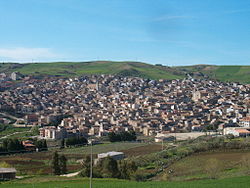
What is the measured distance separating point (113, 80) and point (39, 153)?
78488 millimetres

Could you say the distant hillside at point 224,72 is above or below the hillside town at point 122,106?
above

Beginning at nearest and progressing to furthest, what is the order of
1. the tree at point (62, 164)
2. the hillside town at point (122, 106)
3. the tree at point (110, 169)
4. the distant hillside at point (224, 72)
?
1. the tree at point (110, 169)
2. the tree at point (62, 164)
3. the hillside town at point (122, 106)
4. the distant hillside at point (224, 72)

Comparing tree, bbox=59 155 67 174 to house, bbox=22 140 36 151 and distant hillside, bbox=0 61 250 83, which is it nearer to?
house, bbox=22 140 36 151

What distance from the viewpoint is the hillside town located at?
62.4 meters

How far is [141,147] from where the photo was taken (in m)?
45.3

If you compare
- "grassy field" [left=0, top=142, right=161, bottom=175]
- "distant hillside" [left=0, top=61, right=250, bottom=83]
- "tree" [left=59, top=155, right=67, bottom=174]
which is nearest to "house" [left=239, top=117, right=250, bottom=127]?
"grassy field" [left=0, top=142, right=161, bottom=175]

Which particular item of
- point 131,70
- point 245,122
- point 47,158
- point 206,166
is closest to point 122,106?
point 245,122

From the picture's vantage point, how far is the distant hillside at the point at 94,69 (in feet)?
461

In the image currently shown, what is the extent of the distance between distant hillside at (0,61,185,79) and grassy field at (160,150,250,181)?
334ft

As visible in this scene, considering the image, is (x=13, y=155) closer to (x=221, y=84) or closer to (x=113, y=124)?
(x=113, y=124)

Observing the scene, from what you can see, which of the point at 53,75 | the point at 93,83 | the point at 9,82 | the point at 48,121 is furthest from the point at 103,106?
→ the point at 53,75

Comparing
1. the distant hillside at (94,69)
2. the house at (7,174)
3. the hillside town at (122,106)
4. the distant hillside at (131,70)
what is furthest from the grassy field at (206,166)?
the distant hillside at (94,69)

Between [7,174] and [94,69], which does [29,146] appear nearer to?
[7,174]

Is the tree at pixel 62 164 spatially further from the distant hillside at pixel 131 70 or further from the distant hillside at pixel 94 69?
the distant hillside at pixel 94 69
